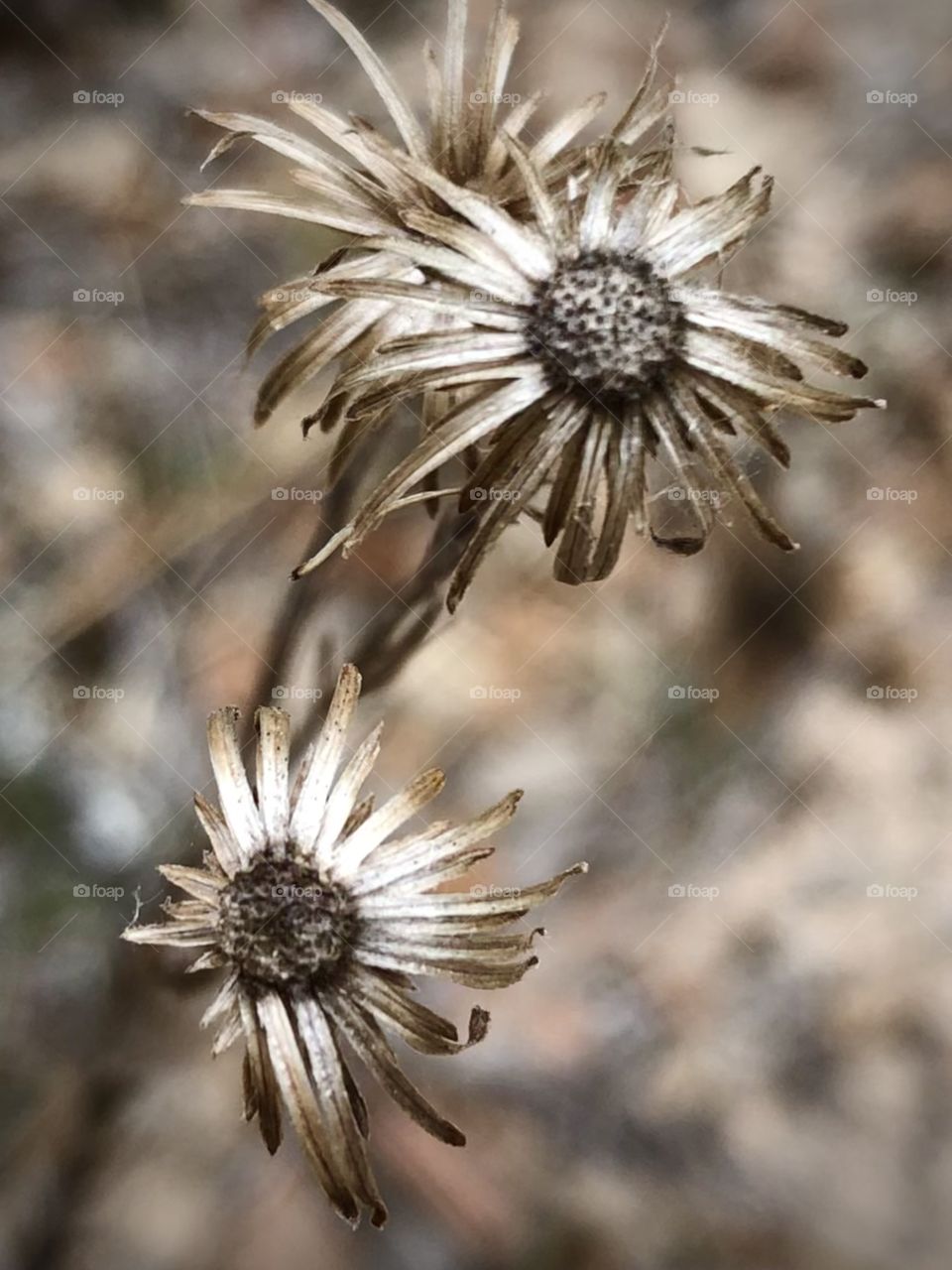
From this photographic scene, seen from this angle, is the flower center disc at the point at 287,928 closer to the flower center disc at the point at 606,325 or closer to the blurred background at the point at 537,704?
the blurred background at the point at 537,704

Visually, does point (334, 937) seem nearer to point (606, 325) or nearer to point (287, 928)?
point (287, 928)

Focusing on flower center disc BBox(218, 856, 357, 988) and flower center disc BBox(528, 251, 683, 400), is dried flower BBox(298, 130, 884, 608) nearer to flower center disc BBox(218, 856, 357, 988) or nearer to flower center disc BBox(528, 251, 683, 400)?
flower center disc BBox(528, 251, 683, 400)

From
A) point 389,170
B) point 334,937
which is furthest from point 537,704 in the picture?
point 389,170

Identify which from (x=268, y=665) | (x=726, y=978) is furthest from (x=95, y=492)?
(x=726, y=978)

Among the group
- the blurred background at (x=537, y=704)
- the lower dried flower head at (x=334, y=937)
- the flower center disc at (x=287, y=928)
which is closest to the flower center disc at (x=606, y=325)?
the blurred background at (x=537, y=704)

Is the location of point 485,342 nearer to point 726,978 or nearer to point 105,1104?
point 726,978

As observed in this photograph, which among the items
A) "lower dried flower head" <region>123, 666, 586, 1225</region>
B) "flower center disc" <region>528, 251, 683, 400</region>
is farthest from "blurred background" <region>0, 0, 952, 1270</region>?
"flower center disc" <region>528, 251, 683, 400</region>
